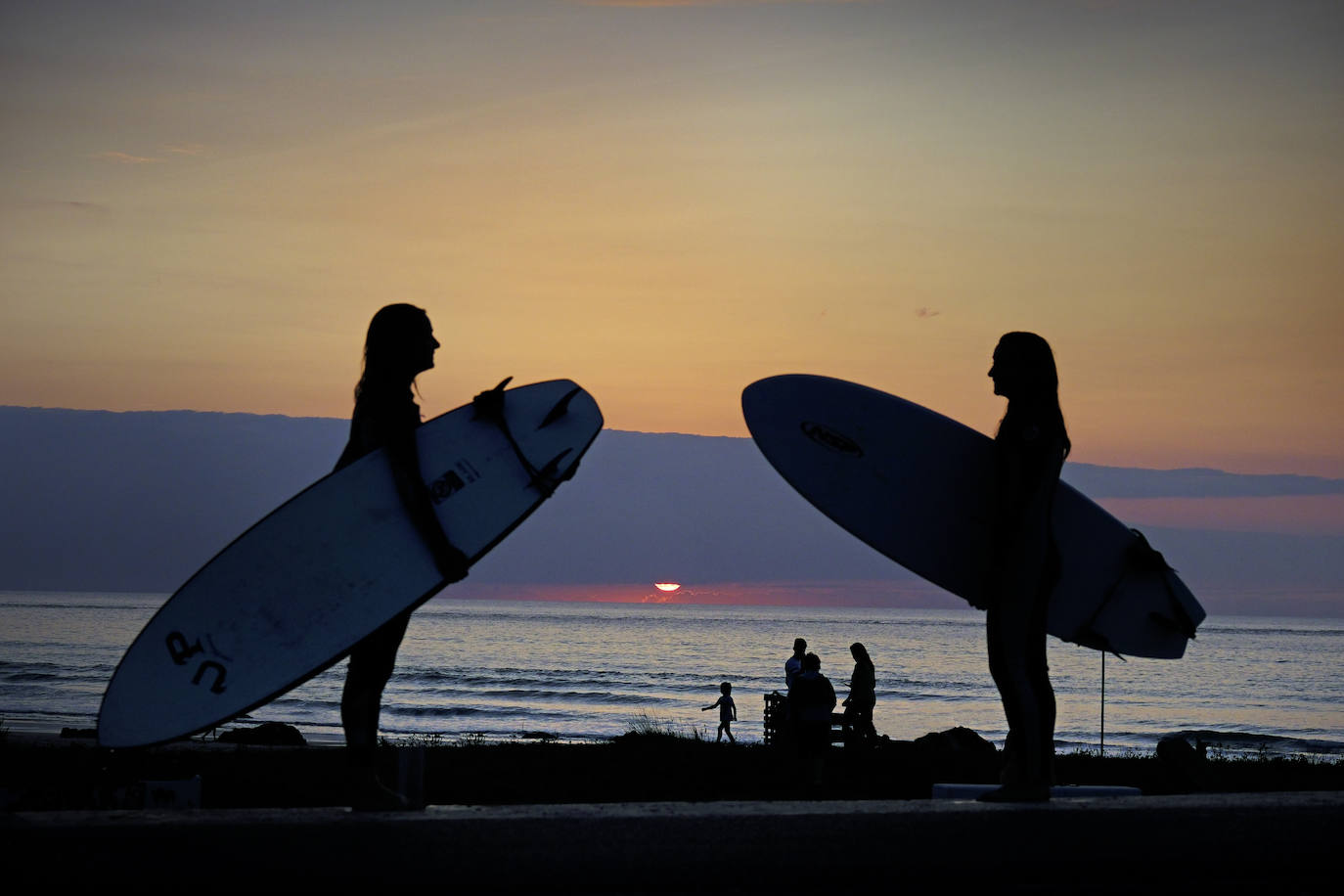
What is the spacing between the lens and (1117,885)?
2873 millimetres

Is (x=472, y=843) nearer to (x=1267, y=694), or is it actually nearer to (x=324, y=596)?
(x=324, y=596)

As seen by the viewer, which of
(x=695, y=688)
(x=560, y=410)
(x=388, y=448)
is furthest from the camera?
(x=695, y=688)

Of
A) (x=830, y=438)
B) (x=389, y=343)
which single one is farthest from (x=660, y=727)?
(x=389, y=343)

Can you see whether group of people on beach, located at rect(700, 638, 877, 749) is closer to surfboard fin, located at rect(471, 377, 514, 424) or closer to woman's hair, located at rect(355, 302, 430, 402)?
surfboard fin, located at rect(471, 377, 514, 424)

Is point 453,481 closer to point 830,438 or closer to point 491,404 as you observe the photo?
point 491,404

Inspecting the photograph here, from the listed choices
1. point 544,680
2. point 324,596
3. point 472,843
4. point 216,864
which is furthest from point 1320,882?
point 544,680

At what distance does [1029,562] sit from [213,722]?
3.12 m

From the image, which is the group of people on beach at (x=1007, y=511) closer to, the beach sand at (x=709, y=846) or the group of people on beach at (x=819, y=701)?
the beach sand at (x=709, y=846)

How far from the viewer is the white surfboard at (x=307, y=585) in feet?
14.9

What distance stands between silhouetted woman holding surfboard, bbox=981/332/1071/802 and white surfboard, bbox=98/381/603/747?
190cm

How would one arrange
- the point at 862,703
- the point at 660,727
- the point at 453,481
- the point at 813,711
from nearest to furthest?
the point at 453,481
the point at 813,711
the point at 862,703
the point at 660,727

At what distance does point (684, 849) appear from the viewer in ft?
10.0

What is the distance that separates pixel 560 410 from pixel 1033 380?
222 cm

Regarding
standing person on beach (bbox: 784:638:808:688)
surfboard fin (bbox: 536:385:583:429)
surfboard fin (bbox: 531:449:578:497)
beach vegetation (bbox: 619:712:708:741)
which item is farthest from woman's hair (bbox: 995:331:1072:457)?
beach vegetation (bbox: 619:712:708:741)
